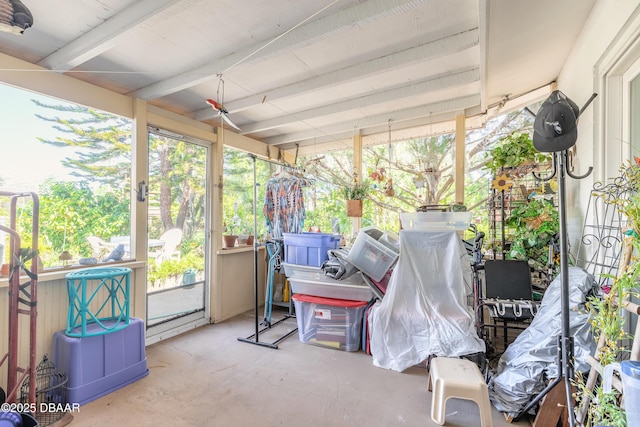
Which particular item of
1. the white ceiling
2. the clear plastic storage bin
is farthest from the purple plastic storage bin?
the white ceiling

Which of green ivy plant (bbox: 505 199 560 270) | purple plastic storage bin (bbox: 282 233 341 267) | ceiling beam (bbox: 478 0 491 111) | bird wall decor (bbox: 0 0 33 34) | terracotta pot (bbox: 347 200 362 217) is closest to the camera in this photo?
bird wall decor (bbox: 0 0 33 34)

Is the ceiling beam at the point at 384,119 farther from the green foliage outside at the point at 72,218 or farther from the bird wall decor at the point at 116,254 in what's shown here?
the bird wall decor at the point at 116,254

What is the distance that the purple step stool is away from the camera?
2143mm

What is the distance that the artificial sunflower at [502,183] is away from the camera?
2859 mm

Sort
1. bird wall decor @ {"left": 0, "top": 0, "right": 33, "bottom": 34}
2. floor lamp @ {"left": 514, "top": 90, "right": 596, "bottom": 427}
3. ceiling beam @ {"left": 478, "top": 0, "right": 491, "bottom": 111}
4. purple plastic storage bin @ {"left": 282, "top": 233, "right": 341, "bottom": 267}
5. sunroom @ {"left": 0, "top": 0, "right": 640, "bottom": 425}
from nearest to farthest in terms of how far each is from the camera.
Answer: bird wall decor @ {"left": 0, "top": 0, "right": 33, "bottom": 34}, floor lamp @ {"left": 514, "top": 90, "right": 596, "bottom": 427}, ceiling beam @ {"left": 478, "top": 0, "right": 491, "bottom": 111}, sunroom @ {"left": 0, "top": 0, "right": 640, "bottom": 425}, purple plastic storage bin @ {"left": 282, "top": 233, "right": 341, "bottom": 267}

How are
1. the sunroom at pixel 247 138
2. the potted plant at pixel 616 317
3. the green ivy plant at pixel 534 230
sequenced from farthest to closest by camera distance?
the green ivy plant at pixel 534 230
the sunroom at pixel 247 138
the potted plant at pixel 616 317

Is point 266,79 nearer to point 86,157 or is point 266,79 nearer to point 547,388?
point 86,157

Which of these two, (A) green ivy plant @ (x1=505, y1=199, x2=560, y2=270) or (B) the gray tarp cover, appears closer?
(B) the gray tarp cover

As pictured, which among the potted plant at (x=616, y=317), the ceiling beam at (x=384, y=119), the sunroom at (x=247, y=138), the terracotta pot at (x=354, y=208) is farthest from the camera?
the terracotta pot at (x=354, y=208)

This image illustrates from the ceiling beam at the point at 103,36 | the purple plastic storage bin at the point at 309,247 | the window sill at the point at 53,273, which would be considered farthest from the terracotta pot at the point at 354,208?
the ceiling beam at the point at 103,36

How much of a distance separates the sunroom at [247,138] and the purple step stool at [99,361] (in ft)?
0.17

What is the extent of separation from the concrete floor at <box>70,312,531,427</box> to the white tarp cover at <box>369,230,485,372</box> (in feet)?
0.77

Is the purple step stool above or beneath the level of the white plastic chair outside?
beneath

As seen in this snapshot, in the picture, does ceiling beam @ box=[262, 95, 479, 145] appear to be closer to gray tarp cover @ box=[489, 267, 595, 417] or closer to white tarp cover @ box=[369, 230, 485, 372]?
white tarp cover @ box=[369, 230, 485, 372]
